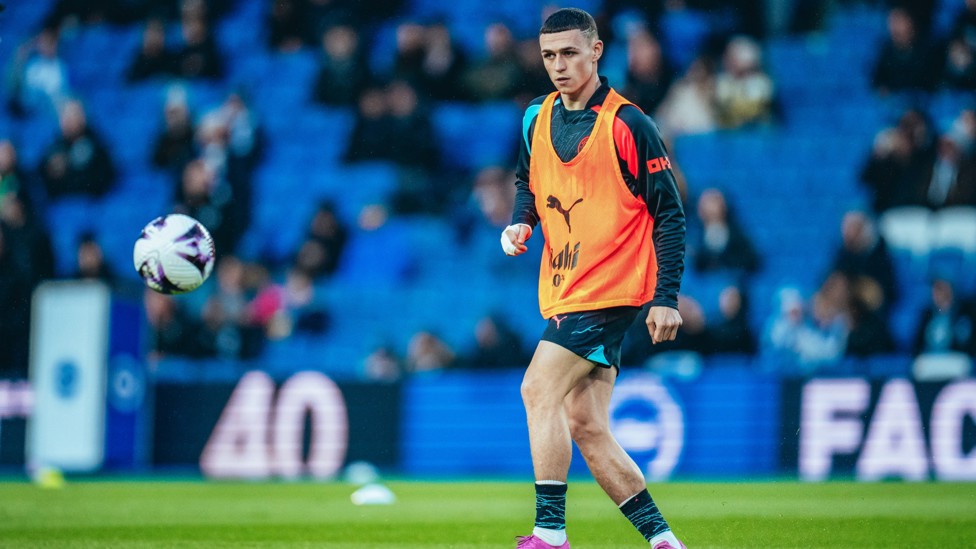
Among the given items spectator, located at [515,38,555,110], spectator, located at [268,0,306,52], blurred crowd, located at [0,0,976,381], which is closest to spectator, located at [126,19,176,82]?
blurred crowd, located at [0,0,976,381]

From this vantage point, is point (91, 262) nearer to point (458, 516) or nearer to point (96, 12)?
point (96, 12)

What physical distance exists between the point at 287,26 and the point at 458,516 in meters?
10.5

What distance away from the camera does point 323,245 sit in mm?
15047

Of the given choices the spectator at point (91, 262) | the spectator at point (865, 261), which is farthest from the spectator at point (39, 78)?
the spectator at point (865, 261)

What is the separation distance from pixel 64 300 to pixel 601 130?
8.56 meters

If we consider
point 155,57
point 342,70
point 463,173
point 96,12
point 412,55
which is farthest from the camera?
point 96,12

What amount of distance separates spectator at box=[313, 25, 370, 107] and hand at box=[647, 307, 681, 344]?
11569mm

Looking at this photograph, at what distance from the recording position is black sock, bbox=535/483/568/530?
16.8 feet

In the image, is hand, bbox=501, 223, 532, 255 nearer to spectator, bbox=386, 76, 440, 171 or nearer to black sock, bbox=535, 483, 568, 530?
black sock, bbox=535, 483, 568, 530

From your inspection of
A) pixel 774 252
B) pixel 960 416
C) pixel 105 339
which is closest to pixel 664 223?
pixel 960 416

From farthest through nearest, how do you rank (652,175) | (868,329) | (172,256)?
(868,329) < (172,256) < (652,175)

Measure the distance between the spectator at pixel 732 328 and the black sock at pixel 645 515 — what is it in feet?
25.3

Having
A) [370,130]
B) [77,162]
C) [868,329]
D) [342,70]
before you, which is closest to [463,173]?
[370,130]

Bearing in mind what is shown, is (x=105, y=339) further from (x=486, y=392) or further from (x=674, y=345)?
(x=674, y=345)
